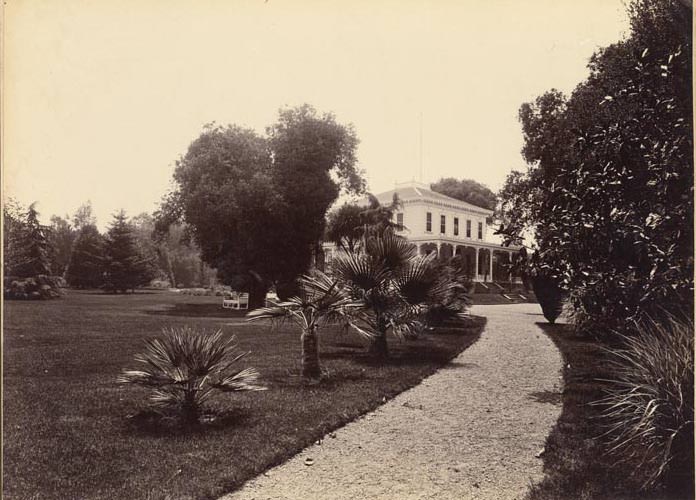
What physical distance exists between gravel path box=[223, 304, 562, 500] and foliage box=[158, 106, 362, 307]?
7.13 ft

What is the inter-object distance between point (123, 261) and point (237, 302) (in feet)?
4.95

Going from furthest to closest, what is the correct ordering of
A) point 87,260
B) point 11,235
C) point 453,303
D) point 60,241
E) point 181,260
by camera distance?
point 453,303
point 181,260
point 87,260
point 60,241
point 11,235

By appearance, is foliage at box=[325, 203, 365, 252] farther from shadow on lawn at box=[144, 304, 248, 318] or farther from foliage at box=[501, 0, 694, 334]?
foliage at box=[501, 0, 694, 334]

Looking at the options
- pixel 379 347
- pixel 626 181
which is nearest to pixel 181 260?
pixel 379 347

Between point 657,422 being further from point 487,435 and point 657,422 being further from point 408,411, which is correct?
point 408,411

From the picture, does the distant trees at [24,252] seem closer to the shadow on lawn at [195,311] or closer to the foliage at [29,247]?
the foliage at [29,247]

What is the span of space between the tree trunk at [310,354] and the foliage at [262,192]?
74 centimetres

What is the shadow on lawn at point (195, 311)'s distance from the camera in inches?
198

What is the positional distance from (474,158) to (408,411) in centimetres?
261

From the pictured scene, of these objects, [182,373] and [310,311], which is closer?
[182,373]

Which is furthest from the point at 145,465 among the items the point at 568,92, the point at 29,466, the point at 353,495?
the point at 568,92

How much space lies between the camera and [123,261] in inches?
192

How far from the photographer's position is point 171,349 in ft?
12.9

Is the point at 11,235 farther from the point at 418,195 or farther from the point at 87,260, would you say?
the point at 418,195
